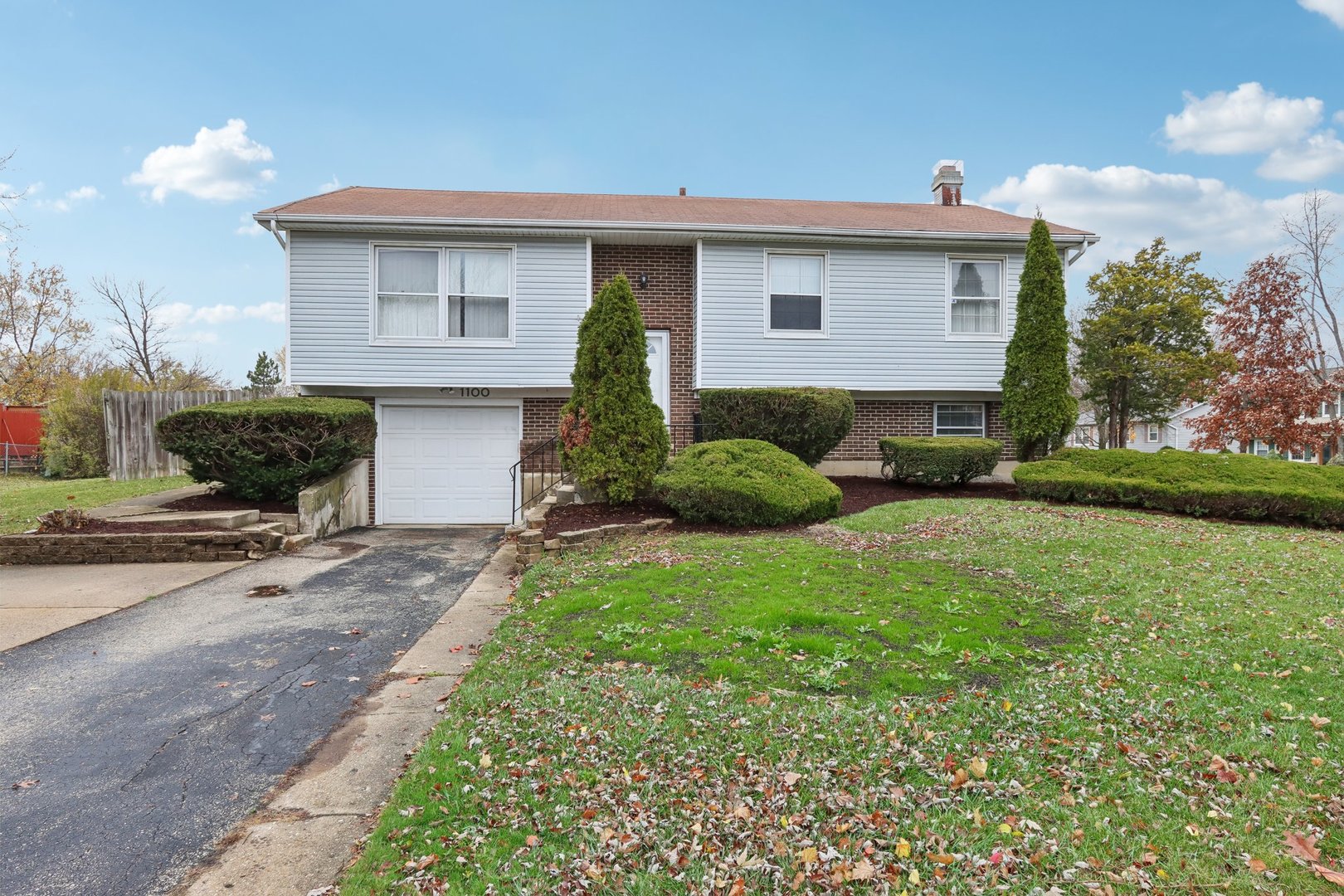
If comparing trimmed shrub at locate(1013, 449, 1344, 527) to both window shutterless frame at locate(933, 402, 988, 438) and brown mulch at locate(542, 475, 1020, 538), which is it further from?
window shutterless frame at locate(933, 402, 988, 438)

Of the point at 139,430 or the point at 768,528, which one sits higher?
the point at 139,430

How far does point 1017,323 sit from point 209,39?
1456 centimetres

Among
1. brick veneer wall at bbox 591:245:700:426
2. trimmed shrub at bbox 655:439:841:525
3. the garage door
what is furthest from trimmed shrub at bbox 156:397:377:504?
brick veneer wall at bbox 591:245:700:426

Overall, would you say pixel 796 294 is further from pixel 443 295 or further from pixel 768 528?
pixel 443 295

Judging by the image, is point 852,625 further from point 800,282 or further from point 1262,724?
point 800,282

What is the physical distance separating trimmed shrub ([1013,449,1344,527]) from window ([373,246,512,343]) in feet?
30.0

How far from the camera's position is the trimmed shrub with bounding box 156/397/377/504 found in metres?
8.93

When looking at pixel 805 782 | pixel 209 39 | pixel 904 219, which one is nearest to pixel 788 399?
pixel 904 219

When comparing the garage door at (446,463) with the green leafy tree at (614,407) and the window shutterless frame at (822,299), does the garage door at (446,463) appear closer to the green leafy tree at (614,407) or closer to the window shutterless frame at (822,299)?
the green leafy tree at (614,407)

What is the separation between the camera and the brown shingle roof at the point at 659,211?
11.9 meters

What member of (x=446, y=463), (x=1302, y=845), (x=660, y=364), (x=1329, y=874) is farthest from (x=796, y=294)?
(x=1329, y=874)

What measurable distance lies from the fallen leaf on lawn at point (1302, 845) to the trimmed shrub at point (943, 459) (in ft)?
29.7

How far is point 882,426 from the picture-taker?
12.9 m

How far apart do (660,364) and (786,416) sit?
297cm
